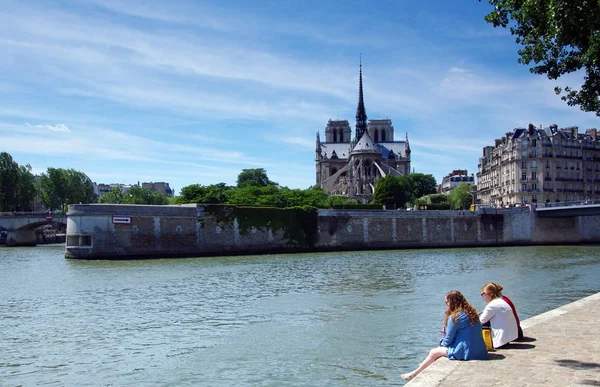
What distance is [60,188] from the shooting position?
3605 inches

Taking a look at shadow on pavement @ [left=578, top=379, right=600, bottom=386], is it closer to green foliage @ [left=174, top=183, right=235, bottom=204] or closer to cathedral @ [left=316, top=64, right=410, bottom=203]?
green foliage @ [left=174, top=183, right=235, bottom=204]

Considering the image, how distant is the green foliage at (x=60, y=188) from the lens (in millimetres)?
91188

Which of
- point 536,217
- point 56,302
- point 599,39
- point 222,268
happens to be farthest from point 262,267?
point 536,217

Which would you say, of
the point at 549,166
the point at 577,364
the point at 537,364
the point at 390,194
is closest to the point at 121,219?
the point at 537,364

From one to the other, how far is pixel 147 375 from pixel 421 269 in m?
24.9

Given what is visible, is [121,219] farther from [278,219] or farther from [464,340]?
[464,340]

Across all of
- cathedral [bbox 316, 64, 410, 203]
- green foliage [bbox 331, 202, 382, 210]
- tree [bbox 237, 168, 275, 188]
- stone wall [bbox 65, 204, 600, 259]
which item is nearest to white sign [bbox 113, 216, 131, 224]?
stone wall [bbox 65, 204, 600, 259]

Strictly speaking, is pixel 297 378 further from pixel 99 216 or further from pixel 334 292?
pixel 99 216

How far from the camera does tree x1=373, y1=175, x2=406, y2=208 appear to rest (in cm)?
9400

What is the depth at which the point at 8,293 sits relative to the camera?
25.2 metres

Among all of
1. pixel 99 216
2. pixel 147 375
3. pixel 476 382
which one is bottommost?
pixel 147 375

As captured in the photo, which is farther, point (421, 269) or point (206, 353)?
point (421, 269)

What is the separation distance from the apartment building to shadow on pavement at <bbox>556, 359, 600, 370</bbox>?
239 feet

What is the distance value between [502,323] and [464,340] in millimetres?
1267
